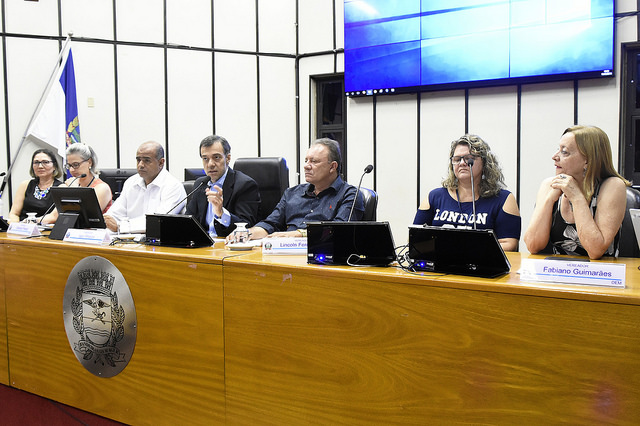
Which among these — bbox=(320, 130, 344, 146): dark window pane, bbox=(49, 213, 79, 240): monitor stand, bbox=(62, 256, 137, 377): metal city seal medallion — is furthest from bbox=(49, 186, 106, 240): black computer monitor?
bbox=(320, 130, 344, 146): dark window pane

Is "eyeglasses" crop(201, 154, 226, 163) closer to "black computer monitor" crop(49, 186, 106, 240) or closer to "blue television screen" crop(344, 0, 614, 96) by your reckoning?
"black computer monitor" crop(49, 186, 106, 240)

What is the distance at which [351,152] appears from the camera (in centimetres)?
497

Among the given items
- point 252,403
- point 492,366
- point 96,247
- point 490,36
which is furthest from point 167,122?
point 492,366

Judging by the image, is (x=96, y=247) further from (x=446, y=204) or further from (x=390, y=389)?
(x=446, y=204)

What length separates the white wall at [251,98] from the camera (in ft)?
13.7

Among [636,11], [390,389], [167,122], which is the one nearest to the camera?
[390,389]

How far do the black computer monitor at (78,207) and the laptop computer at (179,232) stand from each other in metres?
0.49

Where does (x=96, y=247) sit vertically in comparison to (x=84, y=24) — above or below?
below

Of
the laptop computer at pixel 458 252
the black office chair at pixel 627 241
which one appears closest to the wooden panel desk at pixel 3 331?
the laptop computer at pixel 458 252

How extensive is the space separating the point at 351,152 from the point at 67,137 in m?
2.45

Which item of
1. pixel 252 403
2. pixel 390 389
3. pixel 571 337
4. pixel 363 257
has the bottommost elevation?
pixel 252 403

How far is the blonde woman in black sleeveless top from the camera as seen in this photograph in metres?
1.72

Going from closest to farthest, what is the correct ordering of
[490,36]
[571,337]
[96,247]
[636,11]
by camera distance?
[571,337], [96,247], [636,11], [490,36]

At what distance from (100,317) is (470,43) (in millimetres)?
3512
